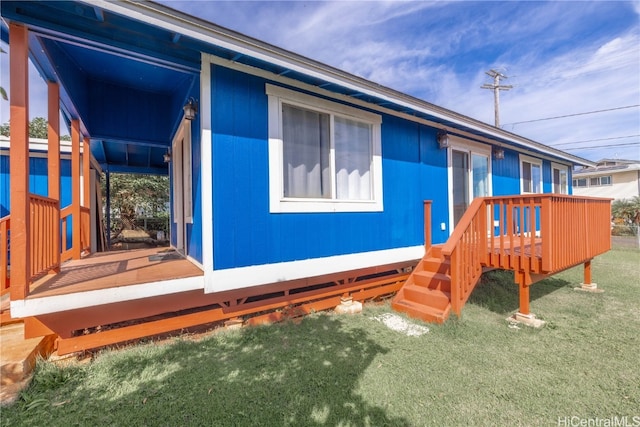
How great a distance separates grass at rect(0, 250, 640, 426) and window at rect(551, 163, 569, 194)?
23.5ft

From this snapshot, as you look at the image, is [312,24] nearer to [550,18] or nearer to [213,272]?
[213,272]

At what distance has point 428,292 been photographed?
421 centimetres

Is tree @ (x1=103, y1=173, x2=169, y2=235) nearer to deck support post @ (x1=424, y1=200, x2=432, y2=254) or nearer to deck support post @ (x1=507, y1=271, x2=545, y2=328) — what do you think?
deck support post @ (x1=424, y1=200, x2=432, y2=254)

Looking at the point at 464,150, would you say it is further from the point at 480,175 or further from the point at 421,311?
the point at 421,311

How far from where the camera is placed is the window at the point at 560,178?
A: 9.53 m

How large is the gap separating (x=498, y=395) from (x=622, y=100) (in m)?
22.7

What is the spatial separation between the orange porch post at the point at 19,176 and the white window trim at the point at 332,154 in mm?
2198

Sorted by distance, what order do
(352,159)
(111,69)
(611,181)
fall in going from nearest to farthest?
(111,69), (352,159), (611,181)

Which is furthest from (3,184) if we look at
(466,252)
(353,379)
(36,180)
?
(466,252)

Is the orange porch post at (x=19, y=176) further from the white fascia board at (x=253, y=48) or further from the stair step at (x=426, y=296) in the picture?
the stair step at (x=426, y=296)

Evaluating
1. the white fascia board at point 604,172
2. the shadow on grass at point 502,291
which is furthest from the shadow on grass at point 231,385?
the white fascia board at point 604,172

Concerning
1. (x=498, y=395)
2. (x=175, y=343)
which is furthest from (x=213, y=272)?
(x=498, y=395)

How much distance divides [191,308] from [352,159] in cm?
305

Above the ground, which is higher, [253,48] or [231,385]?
[253,48]
